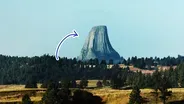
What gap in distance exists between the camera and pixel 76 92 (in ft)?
488

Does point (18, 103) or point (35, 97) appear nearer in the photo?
point (18, 103)

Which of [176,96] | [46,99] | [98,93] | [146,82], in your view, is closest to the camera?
[46,99]

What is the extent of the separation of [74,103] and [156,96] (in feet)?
91.9

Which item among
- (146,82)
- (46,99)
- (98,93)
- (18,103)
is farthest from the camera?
(146,82)

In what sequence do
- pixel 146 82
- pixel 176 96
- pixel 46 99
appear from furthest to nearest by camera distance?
pixel 146 82 → pixel 176 96 → pixel 46 99

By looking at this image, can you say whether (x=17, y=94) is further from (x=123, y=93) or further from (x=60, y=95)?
(x=123, y=93)

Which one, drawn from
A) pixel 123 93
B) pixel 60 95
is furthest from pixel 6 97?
pixel 123 93

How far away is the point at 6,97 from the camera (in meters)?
155

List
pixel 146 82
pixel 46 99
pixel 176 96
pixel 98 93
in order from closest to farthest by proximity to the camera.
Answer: pixel 46 99
pixel 176 96
pixel 98 93
pixel 146 82

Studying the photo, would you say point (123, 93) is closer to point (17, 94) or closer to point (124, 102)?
point (124, 102)

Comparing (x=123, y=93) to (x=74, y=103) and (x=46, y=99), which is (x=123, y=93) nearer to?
(x=74, y=103)

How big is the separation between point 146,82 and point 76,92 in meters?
54.2

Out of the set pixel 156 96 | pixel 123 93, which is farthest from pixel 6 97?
pixel 156 96

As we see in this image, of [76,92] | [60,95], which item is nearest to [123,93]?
[76,92]
